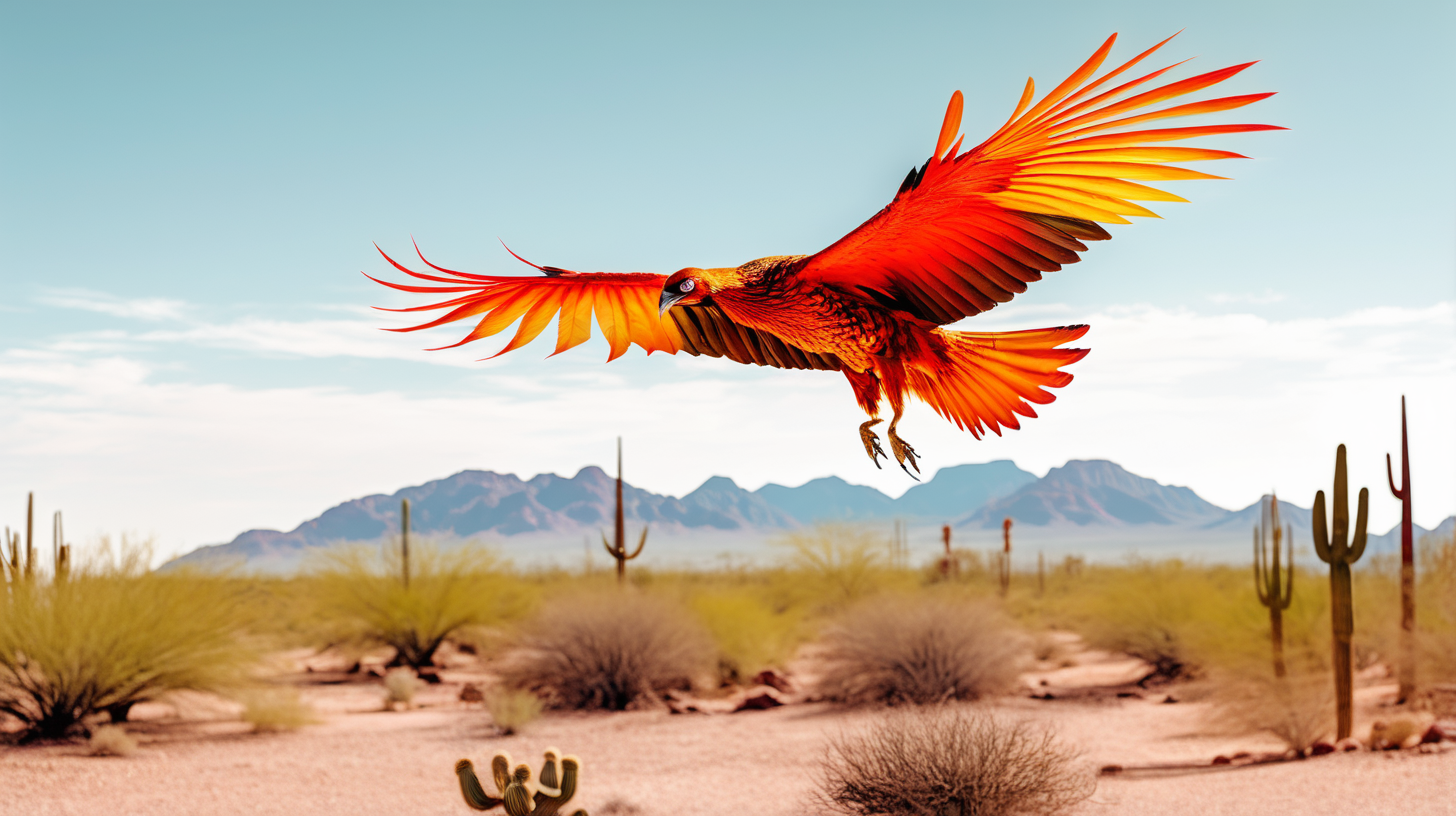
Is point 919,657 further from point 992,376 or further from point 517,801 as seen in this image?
point 992,376

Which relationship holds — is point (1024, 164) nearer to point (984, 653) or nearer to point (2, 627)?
point (984, 653)

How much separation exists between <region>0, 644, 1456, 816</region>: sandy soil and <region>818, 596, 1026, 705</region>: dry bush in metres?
0.57

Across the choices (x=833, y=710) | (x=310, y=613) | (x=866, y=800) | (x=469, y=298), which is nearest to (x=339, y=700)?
(x=310, y=613)

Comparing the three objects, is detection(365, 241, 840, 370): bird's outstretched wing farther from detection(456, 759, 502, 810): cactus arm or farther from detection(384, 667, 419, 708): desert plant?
detection(384, 667, 419, 708): desert plant

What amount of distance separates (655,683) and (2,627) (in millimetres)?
10219

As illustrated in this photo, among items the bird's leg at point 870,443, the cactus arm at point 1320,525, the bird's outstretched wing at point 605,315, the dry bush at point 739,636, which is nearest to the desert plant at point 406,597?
the dry bush at point 739,636

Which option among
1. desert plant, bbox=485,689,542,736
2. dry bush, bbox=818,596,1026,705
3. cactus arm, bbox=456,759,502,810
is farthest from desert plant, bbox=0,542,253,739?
cactus arm, bbox=456,759,502,810

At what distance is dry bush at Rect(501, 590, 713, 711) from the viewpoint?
19188 millimetres

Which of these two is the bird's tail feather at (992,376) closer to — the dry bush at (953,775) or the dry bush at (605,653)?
the dry bush at (953,775)

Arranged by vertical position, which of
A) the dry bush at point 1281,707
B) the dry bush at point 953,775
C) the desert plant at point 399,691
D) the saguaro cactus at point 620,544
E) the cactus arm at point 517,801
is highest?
the saguaro cactus at point 620,544

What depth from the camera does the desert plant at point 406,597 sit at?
86.6 feet

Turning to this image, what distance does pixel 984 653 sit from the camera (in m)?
18.2

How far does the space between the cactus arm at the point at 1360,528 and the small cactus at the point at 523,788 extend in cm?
1036

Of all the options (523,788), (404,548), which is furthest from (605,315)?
(404,548)
